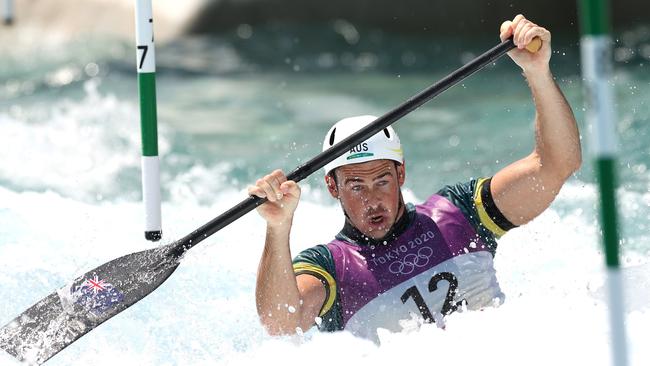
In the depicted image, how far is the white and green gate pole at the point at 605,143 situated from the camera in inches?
94.7

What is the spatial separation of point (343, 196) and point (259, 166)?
447 cm

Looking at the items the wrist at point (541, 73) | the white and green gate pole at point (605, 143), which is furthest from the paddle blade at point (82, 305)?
the white and green gate pole at point (605, 143)

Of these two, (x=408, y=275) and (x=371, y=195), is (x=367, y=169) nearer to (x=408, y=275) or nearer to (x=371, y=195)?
(x=371, y=195)

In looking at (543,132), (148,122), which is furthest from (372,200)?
(148,122)

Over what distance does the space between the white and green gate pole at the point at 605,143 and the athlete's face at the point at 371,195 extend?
1656 millimetres

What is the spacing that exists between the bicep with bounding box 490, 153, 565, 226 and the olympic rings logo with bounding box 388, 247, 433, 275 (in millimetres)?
327

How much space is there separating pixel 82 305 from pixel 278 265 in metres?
0.99

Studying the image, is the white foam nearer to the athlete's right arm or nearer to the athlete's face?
the athlete's right arm

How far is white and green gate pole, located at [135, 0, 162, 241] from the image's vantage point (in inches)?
186

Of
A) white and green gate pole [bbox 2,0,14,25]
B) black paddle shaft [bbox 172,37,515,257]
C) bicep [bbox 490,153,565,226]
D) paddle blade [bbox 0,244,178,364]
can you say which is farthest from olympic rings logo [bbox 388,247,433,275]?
white and green gate pole [bbox 2,0,14,25]

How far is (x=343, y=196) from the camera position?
4156mm

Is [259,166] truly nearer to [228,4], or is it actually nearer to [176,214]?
[176,214]

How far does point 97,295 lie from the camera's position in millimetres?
4379

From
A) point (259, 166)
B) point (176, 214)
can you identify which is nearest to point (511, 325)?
point (176, 214)
